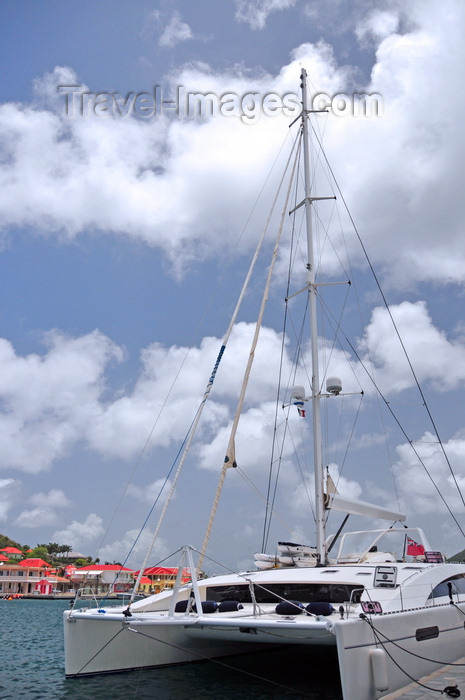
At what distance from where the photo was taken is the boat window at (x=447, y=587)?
11094 millimetres

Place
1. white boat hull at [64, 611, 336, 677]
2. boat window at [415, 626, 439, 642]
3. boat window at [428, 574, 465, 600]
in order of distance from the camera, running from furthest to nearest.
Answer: boat window at [428, 574, 465, 600], white boat hull at [64, 611, 336, 677], boat window at [415, 626, 439, 642]

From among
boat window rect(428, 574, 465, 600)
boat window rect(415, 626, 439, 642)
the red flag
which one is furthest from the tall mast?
boat window rect(415, 626, 439, 642)

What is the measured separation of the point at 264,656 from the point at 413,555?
5414 mm

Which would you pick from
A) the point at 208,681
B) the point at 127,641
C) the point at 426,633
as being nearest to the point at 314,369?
the point at 426,633

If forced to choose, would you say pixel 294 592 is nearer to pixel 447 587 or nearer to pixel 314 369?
pixel 447 587

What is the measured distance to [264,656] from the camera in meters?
13.1

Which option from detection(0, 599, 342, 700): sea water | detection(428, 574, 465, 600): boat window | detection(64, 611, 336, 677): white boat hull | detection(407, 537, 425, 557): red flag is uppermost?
detection(407, 537, 425, 557): red flag

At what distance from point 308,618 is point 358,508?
6.69 meters

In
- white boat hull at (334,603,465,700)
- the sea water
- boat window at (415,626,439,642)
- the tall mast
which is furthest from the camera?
the tall mast

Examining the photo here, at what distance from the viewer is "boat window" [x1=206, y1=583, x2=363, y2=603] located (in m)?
10.8

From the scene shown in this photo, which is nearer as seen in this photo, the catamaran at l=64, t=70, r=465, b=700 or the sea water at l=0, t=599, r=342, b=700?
the catamaran at l=64, t=70, r=465, b=700

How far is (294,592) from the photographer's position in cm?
1123

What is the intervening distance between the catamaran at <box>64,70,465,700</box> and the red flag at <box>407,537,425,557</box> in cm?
140

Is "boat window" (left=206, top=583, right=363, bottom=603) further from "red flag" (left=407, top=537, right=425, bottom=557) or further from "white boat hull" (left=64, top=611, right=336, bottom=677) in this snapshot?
"red flag" (left=407, top=537, right=425, bottom=557)
